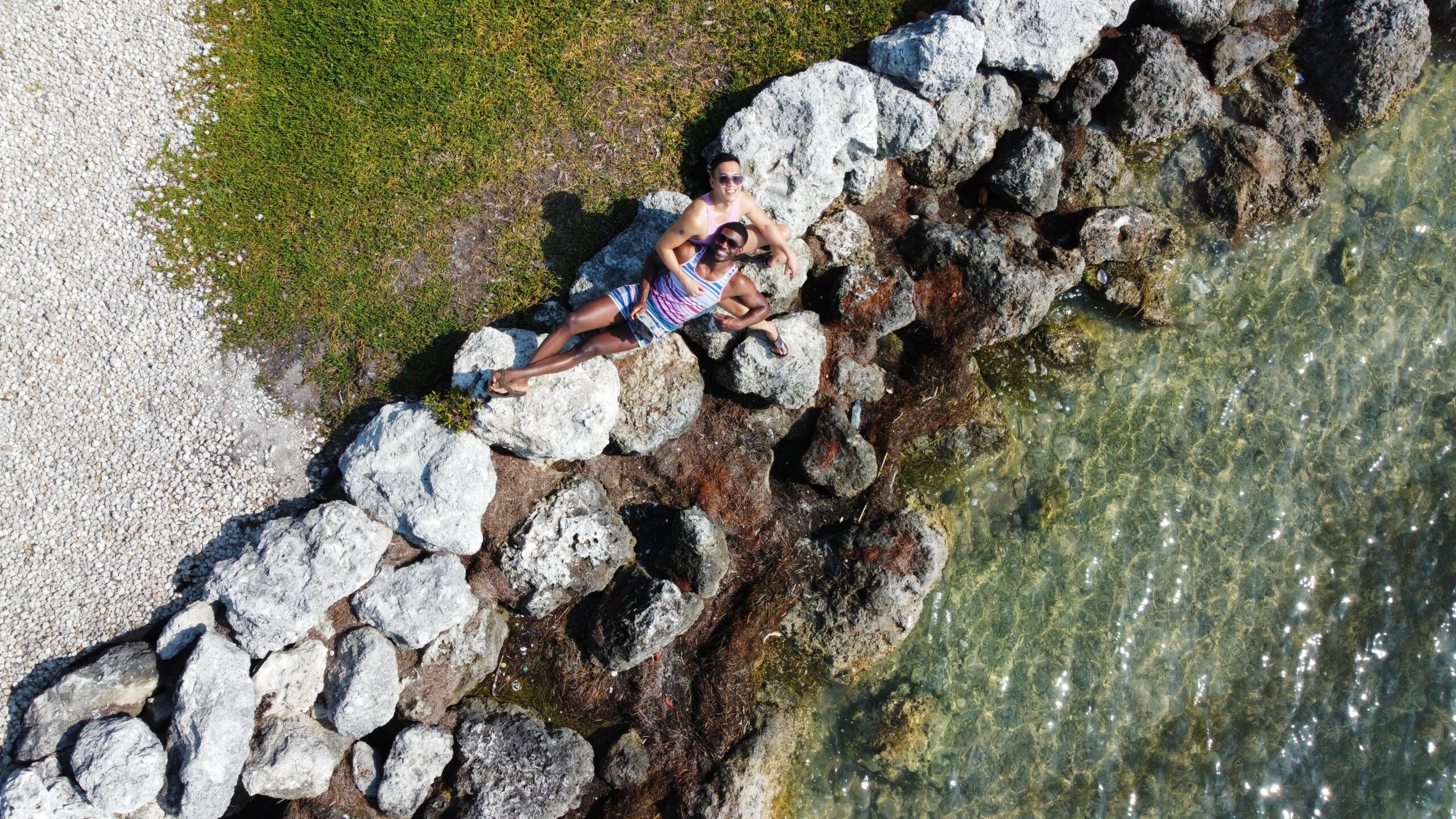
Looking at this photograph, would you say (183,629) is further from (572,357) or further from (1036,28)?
(1036,28)

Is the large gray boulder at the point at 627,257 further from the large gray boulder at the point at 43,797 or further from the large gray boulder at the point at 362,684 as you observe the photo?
the large gray boulder at the point at 43,797

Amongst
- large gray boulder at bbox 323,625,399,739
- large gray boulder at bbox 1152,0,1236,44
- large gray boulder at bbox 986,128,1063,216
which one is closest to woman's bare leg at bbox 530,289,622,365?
large gray boulder at bbox 323,625,399,739

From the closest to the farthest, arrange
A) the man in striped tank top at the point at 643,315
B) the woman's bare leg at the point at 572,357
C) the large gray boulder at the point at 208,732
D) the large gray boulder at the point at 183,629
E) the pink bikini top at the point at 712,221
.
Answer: the pink bikini top at the point at 712,221, the man in striped tank top at the point at 643,315, the large gray boulder at the point at 208,732, the woman's bare leg at the point at 572,357, the large gray boulder at the point at 183,629

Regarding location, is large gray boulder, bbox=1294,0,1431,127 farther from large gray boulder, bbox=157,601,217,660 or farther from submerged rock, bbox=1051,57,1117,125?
large gray boulder, bbox=157,601,217,660

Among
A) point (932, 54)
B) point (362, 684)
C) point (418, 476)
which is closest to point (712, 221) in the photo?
point (932, 54)

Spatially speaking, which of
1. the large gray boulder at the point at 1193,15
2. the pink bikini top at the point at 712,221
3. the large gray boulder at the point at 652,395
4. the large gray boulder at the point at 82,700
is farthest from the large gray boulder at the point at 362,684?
the large gray boulder at the point at 1193,15

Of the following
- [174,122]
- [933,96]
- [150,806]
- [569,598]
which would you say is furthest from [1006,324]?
[150,806]
